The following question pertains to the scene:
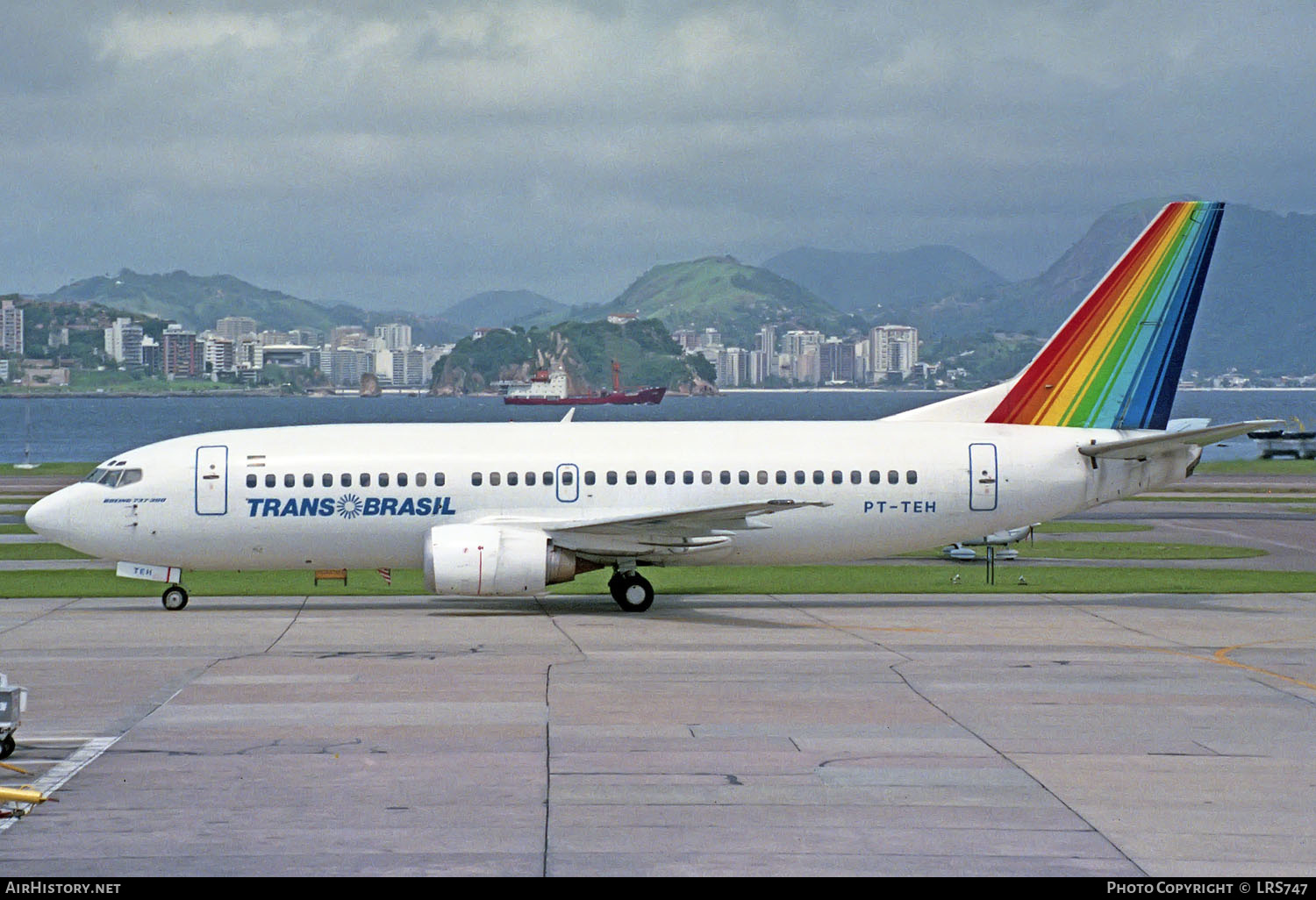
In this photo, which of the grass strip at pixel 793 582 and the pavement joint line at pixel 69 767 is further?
the grass strip at pixel 793 582

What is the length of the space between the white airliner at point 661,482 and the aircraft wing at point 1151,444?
0.05m

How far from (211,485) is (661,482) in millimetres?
9050

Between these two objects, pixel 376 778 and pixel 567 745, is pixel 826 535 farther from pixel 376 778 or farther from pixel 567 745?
pixel 376 778

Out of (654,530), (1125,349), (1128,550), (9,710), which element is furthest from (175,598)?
A: (1128,550)

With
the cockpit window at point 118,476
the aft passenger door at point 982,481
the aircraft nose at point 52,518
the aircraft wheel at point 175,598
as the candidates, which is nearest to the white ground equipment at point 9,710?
the aircraft wheel at point 175,598

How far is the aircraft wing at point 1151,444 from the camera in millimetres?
30938

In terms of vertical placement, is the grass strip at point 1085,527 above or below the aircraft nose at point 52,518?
below

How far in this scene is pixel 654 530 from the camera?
1209 inches

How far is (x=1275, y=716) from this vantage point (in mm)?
19547

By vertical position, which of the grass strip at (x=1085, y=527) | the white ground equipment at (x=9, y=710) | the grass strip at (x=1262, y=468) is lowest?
the grass strip at (x=1085, y=527)

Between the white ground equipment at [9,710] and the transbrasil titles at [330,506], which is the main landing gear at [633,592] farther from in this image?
the white ground equipment at [9,710]

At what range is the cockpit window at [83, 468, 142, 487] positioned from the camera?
1235 inches

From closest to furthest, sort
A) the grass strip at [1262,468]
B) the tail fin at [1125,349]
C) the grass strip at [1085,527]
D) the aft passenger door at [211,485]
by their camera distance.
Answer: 1. the aft passenger door at [211,485]
2. the tail fin at [1125,349]
3. the grass strip at [1085,527]
4. the grass strip at [1262,468]

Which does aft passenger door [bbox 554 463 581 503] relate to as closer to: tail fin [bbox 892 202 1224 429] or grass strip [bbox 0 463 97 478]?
tail fin [bbox 892 202 1224 429]
